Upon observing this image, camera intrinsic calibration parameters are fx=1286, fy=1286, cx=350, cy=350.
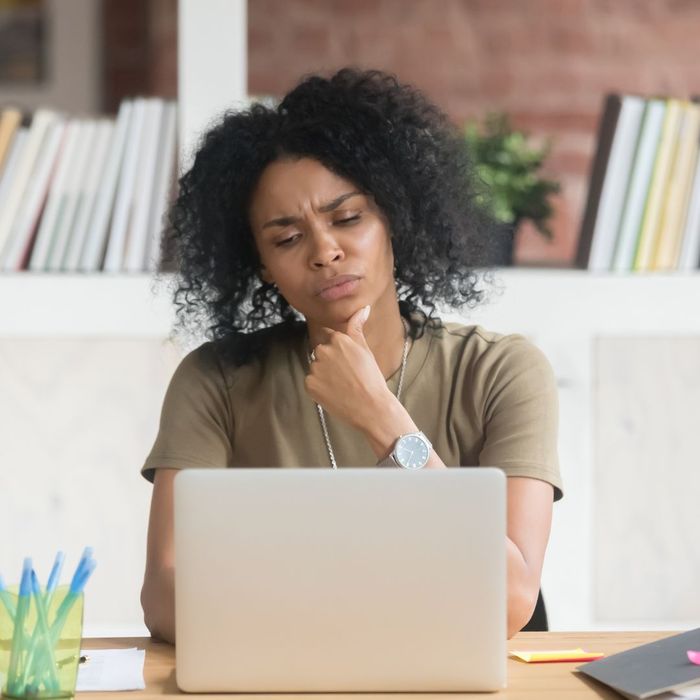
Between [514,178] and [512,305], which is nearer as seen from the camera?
[512,305]

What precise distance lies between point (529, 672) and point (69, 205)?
158cm

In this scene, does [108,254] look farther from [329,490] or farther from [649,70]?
[649,70]

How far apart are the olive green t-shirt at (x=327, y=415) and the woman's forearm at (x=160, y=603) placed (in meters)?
0.19

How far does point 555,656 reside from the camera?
1361mm

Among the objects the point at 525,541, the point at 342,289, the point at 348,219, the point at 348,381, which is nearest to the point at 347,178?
the point at 348,219

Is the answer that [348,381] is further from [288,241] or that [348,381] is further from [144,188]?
[144,188]

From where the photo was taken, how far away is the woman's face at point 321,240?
1.78 meters

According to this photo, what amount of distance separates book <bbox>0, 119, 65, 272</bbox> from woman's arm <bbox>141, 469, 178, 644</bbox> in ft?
3.11

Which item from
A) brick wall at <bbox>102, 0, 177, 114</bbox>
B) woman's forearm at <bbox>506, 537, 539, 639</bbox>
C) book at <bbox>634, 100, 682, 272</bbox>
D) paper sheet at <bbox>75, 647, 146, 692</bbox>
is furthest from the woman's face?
brick wall at <bbox>102, 0, 177, 114</bbox>

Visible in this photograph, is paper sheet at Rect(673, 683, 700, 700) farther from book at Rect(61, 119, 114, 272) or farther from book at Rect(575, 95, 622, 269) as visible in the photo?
book at Rect(61, 119, 114, 272)

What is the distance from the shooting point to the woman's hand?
1.68 meters

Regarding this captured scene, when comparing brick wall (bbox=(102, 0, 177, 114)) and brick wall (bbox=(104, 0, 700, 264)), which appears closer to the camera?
brick wall (bbox=(104, 0, 700, 264))

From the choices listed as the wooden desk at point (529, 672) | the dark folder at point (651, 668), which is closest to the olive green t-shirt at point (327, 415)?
the wooden desk at point (529, 672)

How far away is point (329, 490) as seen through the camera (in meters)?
1.17
